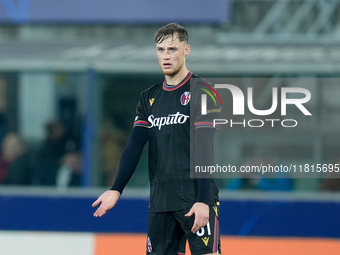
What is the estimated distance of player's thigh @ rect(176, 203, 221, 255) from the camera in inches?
150

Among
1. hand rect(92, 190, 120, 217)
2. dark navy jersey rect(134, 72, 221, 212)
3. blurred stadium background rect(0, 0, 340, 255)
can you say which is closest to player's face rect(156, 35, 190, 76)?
dark navy jersey rect(134, 72, 221, 212)

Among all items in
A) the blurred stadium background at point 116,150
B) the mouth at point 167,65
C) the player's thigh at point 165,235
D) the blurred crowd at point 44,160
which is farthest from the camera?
the blurred crowd at point 44,160

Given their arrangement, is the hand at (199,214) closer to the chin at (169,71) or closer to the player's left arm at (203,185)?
the player's left arm at (203,185)

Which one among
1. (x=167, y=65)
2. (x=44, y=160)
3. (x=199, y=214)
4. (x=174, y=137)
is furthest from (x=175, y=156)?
(x=44, y=160)

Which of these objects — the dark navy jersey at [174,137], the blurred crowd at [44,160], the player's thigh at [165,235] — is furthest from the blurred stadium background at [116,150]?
the dark navy jersey at [174,137]

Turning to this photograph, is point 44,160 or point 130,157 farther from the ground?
point 44,160

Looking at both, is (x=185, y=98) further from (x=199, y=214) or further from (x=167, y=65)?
(x=199, y=214)

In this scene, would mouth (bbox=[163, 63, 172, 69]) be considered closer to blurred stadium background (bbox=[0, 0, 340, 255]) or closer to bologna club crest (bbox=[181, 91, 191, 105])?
bologna club crest (bbox=[181, 91, 191, 105])

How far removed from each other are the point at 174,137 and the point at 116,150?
3476 mm

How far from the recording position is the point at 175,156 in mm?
3824

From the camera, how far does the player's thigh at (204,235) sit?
381 cm

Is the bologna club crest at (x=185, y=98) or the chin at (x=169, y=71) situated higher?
the chin at (x=169, y=71)

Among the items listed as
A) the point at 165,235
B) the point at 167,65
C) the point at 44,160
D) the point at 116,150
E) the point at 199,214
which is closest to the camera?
the point at 199,214

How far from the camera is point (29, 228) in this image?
21.3 feet
